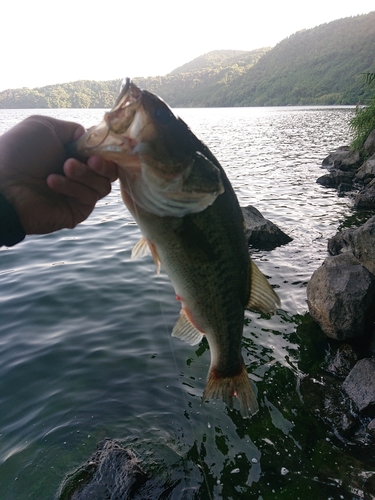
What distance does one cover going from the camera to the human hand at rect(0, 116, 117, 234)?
9.04 feet

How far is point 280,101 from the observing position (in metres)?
175

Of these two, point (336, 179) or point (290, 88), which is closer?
point (336, 179)

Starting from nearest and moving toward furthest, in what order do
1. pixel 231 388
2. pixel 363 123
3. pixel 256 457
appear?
pixel 231 388 < pixel 256 457 < pixel 363 123

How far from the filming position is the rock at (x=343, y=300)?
7.62 metres

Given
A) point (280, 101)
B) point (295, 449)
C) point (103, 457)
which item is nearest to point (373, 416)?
point (295, 449)

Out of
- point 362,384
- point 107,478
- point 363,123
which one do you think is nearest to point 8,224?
point 107,478

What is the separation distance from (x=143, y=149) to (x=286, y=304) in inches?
315

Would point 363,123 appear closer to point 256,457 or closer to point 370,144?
point 370,144

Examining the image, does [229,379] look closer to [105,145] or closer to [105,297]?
[105,145]

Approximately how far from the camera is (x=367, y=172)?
22.1m

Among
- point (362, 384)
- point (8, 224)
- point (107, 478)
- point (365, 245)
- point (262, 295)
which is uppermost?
point (8, 224)

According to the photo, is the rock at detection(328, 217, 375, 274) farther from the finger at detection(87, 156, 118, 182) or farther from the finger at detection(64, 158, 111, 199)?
the finger at detection(87, 156, 118, 182)

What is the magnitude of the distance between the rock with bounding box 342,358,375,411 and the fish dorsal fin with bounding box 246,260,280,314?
4255 mm

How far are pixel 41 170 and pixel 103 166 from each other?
2.12ft
